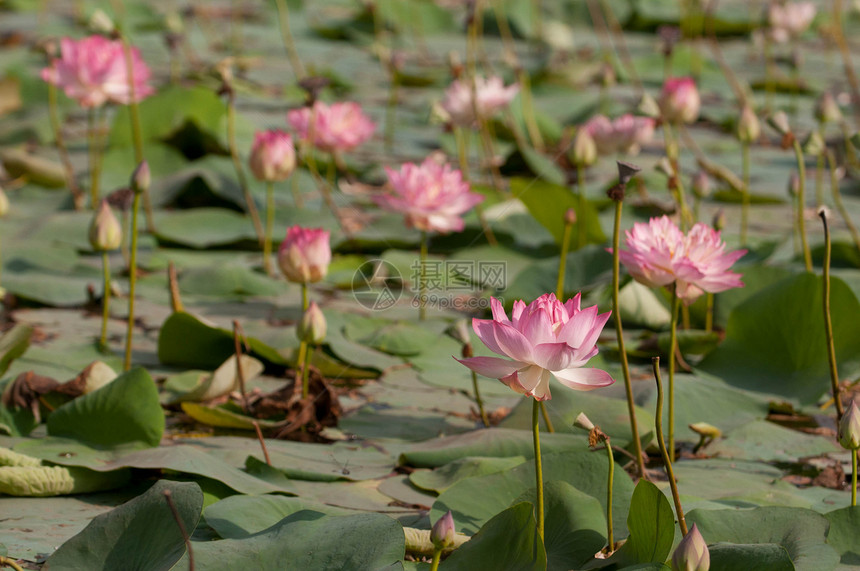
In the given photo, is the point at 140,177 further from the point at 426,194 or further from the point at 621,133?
the point at 621,133

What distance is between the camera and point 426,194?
6.38 feet

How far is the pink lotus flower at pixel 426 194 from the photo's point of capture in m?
1.94

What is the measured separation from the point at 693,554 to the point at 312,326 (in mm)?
767

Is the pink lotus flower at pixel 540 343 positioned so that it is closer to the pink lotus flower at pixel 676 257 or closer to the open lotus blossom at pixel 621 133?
the pink lotus flower at pixel 676 257

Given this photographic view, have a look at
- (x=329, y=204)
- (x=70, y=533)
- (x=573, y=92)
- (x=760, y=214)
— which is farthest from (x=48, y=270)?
(x=573, y=92)

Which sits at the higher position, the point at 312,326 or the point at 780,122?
the point at 780,122

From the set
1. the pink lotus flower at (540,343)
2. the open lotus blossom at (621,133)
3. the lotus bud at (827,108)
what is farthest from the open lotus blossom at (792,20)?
the pink lotus flower at (540,343)

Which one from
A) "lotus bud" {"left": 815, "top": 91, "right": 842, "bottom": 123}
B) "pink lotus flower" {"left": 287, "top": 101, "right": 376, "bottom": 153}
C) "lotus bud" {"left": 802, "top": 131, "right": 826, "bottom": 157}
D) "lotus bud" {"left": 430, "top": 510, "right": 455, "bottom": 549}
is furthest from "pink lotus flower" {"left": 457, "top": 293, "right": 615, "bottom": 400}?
"pink lotus flower" {"left": 287, "top": 101, "right": 376, "bottom": 153}

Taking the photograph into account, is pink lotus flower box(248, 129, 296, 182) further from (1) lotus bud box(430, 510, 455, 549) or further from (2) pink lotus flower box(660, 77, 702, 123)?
(1) lotus bud box(430, 510, 455, 549)

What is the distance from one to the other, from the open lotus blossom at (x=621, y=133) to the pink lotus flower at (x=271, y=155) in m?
0.81

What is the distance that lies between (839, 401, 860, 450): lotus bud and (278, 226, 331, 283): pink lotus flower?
2.96ft

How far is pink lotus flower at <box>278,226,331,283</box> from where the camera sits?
1715mm

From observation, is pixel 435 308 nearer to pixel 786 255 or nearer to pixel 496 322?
pixel 786 255

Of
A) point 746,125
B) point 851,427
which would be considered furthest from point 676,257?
point 746,125
